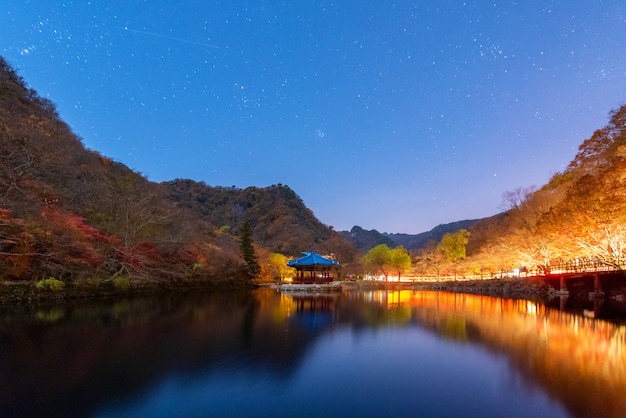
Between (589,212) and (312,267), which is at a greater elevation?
(589,212)

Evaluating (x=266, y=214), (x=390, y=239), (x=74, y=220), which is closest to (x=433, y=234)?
(x=390, y=239)

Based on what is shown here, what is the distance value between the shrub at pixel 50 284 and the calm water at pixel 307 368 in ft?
10.8

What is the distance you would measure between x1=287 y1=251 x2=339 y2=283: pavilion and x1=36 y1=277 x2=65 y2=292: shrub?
1453 cm

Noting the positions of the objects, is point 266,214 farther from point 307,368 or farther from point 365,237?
point 307,368

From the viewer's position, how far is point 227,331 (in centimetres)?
928

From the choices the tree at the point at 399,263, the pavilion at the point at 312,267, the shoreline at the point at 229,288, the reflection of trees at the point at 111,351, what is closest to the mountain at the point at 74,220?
the shoreline at the point at 229,288

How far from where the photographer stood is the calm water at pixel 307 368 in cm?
454

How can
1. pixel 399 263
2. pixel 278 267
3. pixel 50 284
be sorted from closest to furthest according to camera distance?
pixel 50 284 < pixel 278 267 < pixel 399 263

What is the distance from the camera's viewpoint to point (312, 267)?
86.3ft

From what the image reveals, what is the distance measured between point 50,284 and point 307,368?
13282mm

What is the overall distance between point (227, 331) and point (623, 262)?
17580 mm

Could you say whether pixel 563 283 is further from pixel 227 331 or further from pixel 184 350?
pixel 184 350

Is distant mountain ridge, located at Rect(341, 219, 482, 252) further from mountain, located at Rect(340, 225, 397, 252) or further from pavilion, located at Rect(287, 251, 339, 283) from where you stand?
pavilion, located at Rect(287, 251, 339, 283)

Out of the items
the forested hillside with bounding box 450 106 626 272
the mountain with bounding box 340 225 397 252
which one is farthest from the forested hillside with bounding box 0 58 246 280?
the mountain with bounding box 340 225 397 252
